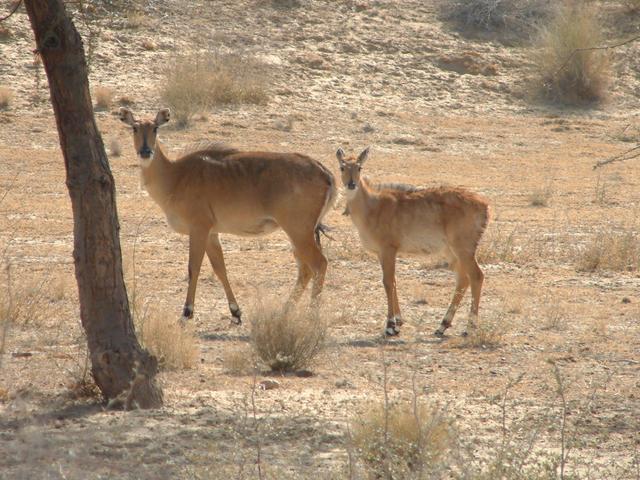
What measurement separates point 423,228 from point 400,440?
558 cm

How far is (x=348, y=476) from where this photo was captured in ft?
22.9

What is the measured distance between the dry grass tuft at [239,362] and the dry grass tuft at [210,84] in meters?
16.2

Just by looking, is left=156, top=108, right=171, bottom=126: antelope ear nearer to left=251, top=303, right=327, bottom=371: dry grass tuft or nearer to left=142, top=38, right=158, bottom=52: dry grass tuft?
left=251, top=303, right=327, bottom=371: dry grass tuft

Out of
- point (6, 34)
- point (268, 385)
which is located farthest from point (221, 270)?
point (6, 34)

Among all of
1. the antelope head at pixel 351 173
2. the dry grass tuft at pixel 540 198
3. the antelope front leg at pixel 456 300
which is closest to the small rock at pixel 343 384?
the antelope front leg at pixel 456 300

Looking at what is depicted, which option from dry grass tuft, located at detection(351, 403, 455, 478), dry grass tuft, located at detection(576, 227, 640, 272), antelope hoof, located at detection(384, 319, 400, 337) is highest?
dry grass tuft, located at detection(351, 403, 455, 478)

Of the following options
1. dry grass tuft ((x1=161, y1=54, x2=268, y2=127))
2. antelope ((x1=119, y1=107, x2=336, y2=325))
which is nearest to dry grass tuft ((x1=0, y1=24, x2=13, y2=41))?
dry grass tuft ((x1=161, y1=54, x2=268, y2=127))

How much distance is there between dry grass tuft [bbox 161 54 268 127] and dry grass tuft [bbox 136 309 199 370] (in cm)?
1624

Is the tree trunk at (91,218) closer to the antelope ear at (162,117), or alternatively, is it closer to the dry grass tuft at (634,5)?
the antelope ear at (162,117)

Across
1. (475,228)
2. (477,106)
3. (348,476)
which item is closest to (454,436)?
(348,476)

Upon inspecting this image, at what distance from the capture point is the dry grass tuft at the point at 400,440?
22.6 feet

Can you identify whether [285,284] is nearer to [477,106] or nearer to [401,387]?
[401,387]

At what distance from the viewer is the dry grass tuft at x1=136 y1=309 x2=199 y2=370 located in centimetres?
1001

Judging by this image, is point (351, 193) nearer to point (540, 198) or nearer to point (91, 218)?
point (91, 218)
